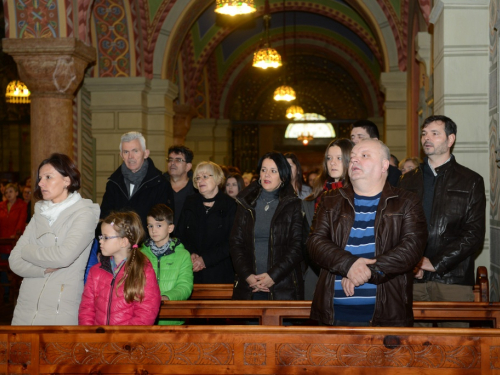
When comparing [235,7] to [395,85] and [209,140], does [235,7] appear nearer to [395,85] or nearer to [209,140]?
[395,85]

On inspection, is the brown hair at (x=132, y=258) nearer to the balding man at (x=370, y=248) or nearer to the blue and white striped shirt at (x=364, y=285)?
the balding man at (x=370, y=248)

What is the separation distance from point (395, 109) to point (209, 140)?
7958 mm

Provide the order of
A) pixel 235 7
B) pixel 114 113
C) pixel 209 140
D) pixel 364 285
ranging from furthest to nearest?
pixel 209 140, pixel 114 113, pixel 235 7, pixel 364 285

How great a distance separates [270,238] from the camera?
4.01 metres

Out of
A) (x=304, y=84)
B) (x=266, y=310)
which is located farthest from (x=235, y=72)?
(x=266, y=310)

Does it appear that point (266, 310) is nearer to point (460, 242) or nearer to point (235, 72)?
point (460, 242)

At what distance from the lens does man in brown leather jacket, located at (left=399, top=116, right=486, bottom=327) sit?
381 centimetres

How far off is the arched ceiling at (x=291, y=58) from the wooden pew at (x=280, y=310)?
26.8 ft

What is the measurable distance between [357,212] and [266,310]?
0.91 metres

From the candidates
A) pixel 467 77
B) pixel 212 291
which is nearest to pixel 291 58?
pixel 467 77

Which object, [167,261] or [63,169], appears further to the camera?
[167,261]

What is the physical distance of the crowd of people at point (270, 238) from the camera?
3002 mm

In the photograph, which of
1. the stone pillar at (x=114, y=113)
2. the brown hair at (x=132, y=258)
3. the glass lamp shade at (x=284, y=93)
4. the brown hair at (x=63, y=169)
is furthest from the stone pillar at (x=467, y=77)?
the glass lamp shade at (x=284, y=93)

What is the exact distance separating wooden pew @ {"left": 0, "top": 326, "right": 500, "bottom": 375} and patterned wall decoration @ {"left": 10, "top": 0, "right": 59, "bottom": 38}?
568 centimetres
